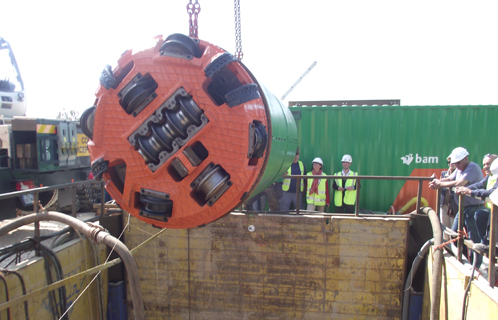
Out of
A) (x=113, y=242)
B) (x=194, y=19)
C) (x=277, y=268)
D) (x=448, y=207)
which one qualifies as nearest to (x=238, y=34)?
(x=194, y=19)

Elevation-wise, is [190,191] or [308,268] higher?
[190,191]

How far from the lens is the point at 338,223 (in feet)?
15.8

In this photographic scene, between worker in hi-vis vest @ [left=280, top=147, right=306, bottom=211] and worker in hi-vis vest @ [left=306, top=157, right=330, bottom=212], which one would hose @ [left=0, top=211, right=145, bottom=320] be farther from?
worker in hi-vis vest @ [left=306, top=157, right=330, bottom=212]

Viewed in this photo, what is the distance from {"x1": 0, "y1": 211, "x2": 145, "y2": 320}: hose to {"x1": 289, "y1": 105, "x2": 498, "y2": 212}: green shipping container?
530 cm

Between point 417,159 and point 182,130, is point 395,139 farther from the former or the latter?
point 182,130

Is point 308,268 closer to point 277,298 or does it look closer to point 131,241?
point 277,298

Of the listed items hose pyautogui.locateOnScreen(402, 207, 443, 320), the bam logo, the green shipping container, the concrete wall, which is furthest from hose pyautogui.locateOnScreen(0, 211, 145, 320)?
the bam logo

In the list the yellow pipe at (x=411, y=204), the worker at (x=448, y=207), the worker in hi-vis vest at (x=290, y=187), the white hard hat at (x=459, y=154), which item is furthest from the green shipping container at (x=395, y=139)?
the white hard hat at (x=459, y=154)

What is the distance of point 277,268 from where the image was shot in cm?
495

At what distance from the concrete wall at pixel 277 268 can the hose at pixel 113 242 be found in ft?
6.14

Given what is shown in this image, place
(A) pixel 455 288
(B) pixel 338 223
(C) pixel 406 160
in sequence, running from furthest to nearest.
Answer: (C) pixel 406 160, (B) pixel 338 223, (A) pixel 455 288

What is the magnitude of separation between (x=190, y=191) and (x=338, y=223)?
342cm

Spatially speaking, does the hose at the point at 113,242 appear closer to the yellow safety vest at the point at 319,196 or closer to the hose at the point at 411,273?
the hose at the point at 411,273

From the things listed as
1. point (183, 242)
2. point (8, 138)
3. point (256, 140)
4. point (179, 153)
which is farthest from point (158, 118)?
point (8, 138)
